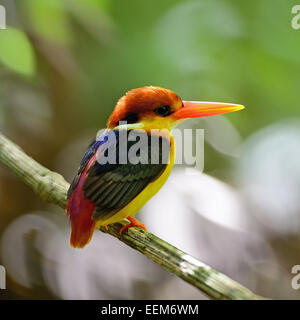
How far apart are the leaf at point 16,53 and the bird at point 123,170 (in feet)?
0.95

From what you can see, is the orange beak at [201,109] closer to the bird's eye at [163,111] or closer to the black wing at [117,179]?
the bird's eye at [163,111]

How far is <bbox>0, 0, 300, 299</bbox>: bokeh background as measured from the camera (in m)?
1.57

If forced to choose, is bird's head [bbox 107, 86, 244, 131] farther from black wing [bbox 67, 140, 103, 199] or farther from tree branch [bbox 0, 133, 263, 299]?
tree branch [bbox 0, 133, 263, 299]

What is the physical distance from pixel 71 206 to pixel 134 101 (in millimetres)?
363

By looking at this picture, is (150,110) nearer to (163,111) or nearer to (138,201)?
(163,111)

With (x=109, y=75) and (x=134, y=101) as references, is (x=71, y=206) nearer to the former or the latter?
(x=134, y=101)

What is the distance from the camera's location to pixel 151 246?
103cm

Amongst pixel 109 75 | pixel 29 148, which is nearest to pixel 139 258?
pixel 29 148

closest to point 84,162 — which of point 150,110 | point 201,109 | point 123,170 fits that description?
point 123,170

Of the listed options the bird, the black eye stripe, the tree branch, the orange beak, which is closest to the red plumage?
the bird

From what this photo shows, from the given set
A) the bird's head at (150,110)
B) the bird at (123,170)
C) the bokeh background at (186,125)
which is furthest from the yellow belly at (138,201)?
the bokeh background at (186,125)

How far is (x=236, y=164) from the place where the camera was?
1711mm

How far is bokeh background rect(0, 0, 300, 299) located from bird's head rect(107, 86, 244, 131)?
36 centimetres
